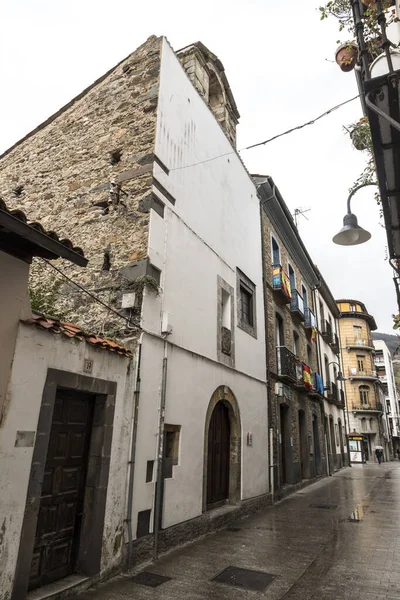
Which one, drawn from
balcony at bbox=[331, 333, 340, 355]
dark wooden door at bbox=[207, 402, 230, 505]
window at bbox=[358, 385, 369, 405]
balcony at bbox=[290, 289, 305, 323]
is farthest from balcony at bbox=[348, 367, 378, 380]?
dark wooden door at bbox=[207, 402, 230, 505]

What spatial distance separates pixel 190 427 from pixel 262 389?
13.9 ft

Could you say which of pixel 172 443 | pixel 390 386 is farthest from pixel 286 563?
pixel 390 386

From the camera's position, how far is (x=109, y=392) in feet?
16.5

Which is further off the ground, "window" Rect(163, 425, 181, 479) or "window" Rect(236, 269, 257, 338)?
"window" Rect(236, 269, 257, 338)

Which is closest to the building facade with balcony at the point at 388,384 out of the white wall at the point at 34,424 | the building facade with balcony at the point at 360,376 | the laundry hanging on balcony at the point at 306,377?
the building facade with balcony at the point at 360,376

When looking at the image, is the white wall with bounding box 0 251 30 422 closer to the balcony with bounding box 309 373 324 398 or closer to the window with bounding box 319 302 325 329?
the balcony with bounding box 309 373 324 398

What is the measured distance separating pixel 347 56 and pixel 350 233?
8.02 feet

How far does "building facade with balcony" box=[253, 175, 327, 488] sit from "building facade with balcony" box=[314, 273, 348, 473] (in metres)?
1.71

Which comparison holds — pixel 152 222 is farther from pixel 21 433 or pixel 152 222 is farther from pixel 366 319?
pixel 366 319

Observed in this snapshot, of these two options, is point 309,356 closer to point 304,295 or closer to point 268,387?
point 304,295

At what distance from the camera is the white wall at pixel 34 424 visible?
363 cm

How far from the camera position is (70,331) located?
14.8 feet

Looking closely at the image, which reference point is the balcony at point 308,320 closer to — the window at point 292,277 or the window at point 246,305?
the window at point 292,277

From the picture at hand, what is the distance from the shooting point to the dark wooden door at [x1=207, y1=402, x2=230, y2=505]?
7684 millimetres
